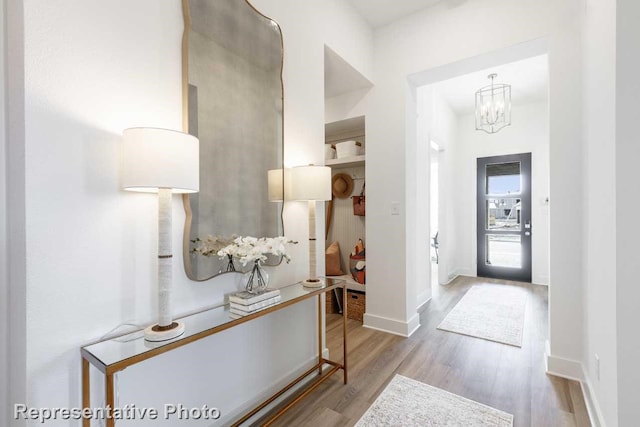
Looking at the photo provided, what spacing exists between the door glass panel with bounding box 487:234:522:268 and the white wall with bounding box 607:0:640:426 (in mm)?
4378

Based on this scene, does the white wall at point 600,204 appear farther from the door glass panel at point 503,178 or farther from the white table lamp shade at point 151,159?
the door glass panel at point 503,178

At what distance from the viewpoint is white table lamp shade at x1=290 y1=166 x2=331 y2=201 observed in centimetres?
189

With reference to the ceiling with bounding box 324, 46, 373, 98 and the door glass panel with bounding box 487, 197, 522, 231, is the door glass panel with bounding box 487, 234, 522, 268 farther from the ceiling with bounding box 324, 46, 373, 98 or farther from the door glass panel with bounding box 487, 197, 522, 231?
the ceiling with bounding box 324, 46, 373, 98

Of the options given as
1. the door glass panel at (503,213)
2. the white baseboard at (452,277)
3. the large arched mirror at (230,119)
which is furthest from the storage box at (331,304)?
the door glass panel at (503,213)

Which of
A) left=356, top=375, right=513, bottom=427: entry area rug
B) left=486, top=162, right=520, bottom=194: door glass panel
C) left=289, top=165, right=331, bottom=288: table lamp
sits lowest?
left=356, top=375, right=513, bottom=427: entry area rug

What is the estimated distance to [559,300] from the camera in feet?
7.23

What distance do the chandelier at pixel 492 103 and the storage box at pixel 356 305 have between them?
112 inches

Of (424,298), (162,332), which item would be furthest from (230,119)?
(424,298)

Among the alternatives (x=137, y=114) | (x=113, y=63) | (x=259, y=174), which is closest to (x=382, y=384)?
(x=259, y=174)

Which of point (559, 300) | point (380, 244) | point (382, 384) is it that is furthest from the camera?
point (380, 244)

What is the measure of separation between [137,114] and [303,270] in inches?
55.7

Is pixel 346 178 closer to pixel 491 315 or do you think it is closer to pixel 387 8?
pixel 387 8

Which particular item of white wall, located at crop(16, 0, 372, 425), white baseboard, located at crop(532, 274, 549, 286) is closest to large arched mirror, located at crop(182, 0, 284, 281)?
white wall, located at crop(16, 0, 372, 425)

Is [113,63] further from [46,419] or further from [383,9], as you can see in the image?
[383,9]
